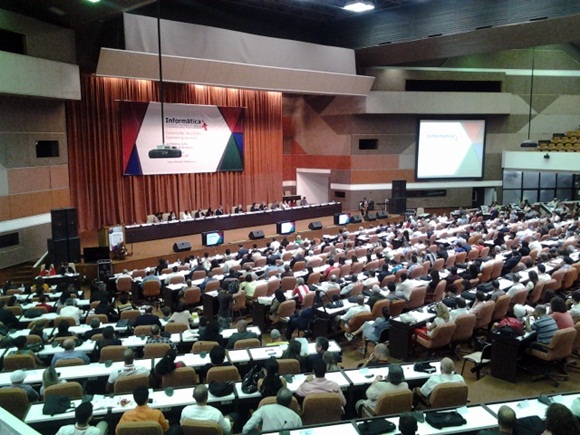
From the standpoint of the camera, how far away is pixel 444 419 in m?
4.91

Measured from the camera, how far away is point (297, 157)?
28125 millimetres

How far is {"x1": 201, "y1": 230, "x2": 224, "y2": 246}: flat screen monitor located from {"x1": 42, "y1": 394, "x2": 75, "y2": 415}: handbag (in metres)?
11.0

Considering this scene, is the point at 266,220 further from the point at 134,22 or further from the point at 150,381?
the point at 150,381

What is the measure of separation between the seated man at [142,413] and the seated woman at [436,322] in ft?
15.2

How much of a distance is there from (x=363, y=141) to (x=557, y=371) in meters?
19.1

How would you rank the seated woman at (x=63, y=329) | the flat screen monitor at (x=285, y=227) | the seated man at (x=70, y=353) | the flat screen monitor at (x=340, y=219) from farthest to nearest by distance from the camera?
the flat screen monitor at (x=340, y=219)
the flat screen monitor at (x=285, y=227)
the seated woman at (x=63, y=329)
the seated man at (x=70, y=353)

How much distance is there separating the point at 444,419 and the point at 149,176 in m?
17.7

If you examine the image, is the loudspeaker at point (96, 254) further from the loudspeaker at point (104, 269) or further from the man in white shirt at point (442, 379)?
the man in white shirt at point (442, 379)

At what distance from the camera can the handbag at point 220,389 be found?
18.4 feet

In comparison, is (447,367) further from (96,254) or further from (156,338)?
(96,254)

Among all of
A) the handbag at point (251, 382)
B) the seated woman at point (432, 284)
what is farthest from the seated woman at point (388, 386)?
the seated woman at point (432, 284)

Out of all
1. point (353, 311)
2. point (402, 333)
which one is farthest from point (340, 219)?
point (402, 333)

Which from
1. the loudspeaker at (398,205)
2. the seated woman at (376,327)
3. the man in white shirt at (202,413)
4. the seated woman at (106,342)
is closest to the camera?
the man in white shirt at (202,413)

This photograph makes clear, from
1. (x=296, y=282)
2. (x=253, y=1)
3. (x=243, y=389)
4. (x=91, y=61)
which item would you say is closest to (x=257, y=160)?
(x=253, y=1)
